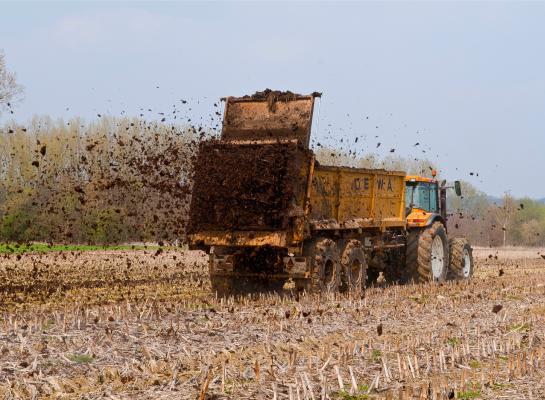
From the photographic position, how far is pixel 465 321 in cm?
1106

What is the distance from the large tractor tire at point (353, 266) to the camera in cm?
1459

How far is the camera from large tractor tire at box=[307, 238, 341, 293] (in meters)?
13.4

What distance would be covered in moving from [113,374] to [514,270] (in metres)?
18.9

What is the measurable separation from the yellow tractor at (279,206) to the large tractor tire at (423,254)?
124 centimetres

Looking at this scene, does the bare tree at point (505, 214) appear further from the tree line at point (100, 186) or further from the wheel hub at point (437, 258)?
the wheel hub at point (437, 258)

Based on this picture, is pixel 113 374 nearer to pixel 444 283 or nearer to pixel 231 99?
pixel 231 99

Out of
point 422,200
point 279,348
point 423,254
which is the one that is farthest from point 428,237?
point 279,348

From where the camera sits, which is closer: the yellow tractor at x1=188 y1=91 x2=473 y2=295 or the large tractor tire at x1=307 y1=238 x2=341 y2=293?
the yellow tractor at x1=188 y1=91 x2=473 y2=295

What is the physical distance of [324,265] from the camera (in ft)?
44.8

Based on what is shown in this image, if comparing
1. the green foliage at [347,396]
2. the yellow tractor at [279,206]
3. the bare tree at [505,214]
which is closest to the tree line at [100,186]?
the yellow tractor at [279,206]

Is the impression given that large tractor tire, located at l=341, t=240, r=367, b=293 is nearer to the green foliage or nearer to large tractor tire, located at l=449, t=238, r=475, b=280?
large tractor tire, located at l=449, t=238, r=475, b=280

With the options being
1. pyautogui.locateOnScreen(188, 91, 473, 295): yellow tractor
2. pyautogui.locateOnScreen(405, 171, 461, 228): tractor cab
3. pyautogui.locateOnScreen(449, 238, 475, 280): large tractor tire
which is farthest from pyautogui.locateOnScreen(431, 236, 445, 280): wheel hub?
pyautogui.locateOnScreen(188, 91, 473, 295): yellow tractor

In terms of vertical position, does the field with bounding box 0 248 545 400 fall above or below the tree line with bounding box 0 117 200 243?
below

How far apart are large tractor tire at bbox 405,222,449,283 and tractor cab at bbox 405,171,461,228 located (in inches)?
9.2
